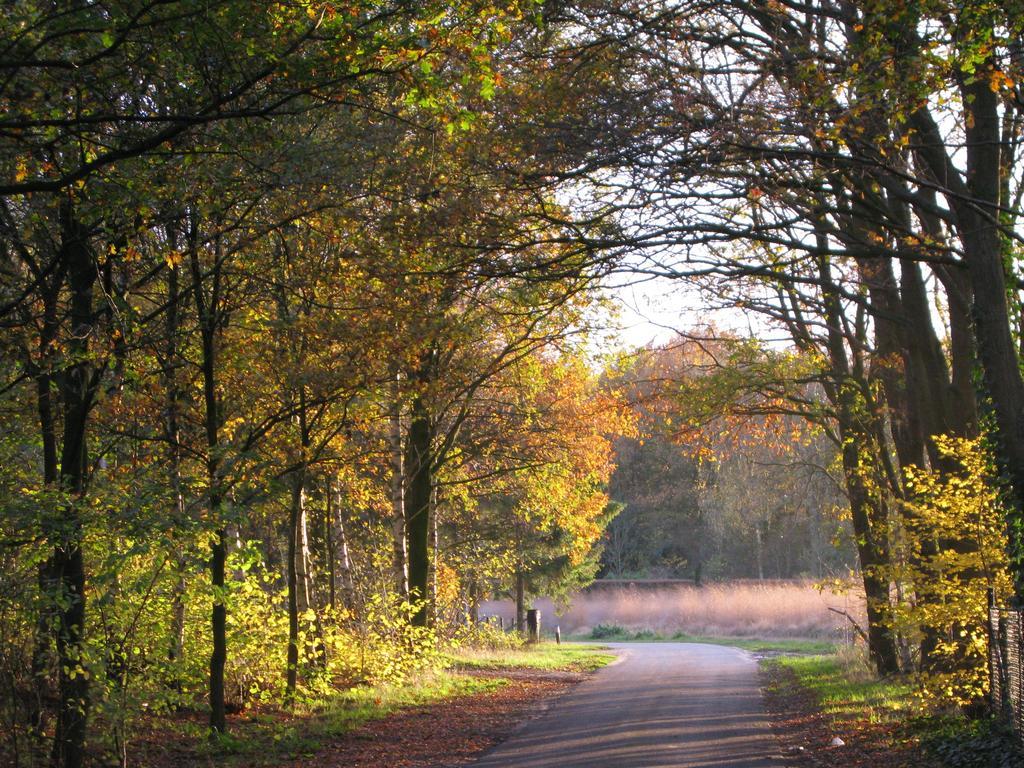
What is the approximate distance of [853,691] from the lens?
16703 millimetres

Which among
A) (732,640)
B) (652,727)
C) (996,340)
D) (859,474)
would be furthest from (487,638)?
(996,340)

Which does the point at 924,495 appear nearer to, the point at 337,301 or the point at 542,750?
the point at 542,750

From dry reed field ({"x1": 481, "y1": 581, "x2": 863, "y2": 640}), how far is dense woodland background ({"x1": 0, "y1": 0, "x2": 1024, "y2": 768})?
23.0 m

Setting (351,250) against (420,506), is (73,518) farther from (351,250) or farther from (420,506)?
(420,506)

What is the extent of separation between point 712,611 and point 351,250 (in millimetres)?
35363

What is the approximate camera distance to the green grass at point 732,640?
32.4 metres

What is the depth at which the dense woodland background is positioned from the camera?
805cm

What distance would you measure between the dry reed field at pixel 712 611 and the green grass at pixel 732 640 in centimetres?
87

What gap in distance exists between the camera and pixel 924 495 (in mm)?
11977

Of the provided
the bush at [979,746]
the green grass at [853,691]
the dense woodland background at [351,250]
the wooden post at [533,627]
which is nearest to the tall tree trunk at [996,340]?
the dense woodland background at [351,250]

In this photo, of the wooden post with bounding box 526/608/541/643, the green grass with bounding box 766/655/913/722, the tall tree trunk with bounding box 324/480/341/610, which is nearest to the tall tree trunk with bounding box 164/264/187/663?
the tall tree trunk with bounding box 324/480/341/610

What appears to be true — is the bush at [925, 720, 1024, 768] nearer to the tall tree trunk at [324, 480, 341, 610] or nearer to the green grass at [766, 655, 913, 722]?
the green grass at [766, 655, 913, 722]

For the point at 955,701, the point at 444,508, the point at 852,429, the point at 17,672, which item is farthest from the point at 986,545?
the point at 444,508

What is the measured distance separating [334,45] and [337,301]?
6.45m
